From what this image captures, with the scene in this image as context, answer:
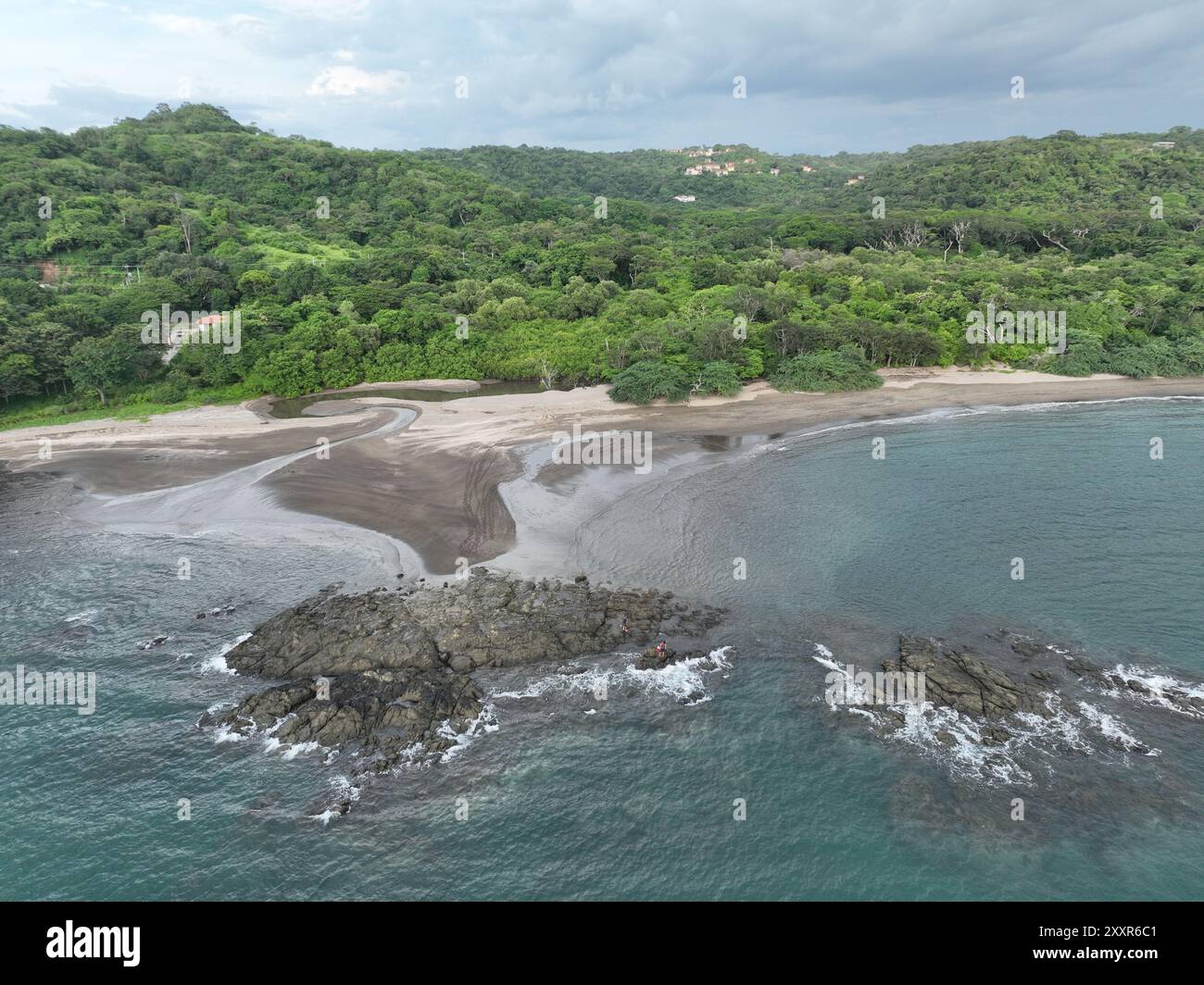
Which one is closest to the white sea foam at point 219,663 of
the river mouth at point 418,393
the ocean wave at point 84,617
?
the ocean wave at point 84,617

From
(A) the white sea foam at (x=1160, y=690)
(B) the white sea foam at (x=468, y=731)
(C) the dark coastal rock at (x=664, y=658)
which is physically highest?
(C) the dark coastal rock at (x=664, y=658)

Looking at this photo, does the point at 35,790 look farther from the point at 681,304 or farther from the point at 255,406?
the point at 681,304

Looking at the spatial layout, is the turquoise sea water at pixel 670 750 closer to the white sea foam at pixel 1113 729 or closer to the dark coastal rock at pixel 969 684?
the white sea foam at pixel 1113 729

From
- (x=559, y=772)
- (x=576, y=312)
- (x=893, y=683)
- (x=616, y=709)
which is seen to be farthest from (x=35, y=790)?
(x=576, y=312)

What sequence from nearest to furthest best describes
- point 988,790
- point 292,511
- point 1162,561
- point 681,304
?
point 988,790, point 1162,561, point 292,511, point 681,304

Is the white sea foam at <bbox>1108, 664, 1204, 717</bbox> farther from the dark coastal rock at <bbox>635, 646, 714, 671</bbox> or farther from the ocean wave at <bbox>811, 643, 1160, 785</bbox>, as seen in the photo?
the dark coastal rock at <bbox>635, 646, 714, 671</bbox>

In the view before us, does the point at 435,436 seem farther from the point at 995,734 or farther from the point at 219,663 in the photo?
the point at 995,734

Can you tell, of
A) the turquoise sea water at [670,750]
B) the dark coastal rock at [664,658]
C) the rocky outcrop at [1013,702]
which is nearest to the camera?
the turquoise sea water at [670,750]

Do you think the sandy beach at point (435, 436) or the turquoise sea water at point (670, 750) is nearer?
the turquoise sea water at point (670, 750)
